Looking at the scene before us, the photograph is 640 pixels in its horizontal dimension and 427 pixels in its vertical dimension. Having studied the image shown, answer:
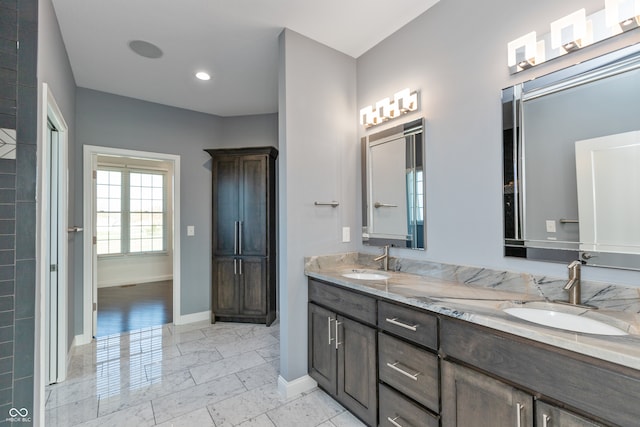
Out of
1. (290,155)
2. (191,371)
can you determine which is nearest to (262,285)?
(191,371)

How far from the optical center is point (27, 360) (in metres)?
1.44

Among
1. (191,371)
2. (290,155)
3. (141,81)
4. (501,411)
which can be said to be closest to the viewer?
(501,411)

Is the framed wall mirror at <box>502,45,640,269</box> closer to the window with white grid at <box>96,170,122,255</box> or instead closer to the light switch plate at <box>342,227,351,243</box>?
the light switch plate at <box>342,227,351,243</box>

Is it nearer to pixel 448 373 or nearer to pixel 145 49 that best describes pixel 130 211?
pixel 145 49

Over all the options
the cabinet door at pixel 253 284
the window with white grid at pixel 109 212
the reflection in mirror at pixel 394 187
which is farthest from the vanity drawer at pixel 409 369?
the window with white grid at pixel 109 212

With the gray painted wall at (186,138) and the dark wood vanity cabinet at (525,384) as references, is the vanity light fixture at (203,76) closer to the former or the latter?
the gray painted wall at (186,138)

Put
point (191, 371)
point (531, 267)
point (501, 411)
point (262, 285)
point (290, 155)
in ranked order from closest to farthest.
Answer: point (501, 411) → point (531, 267) → point (290, 155) → point (191, 371) → point (262, 285)

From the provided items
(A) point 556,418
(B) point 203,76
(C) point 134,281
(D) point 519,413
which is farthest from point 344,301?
(C) point 134,281

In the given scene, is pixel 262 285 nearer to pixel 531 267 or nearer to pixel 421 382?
pixel 421 382

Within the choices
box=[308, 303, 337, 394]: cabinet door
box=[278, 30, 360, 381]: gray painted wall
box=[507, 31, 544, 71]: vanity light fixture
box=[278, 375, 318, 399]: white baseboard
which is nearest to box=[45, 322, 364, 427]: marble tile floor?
box=[278, 375, 318, 399]: white baseboard

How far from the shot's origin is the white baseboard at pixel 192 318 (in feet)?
11.6

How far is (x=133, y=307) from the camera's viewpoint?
4.23m

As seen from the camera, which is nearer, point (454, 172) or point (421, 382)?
point (421, 382)

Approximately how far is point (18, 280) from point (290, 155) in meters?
1.67
